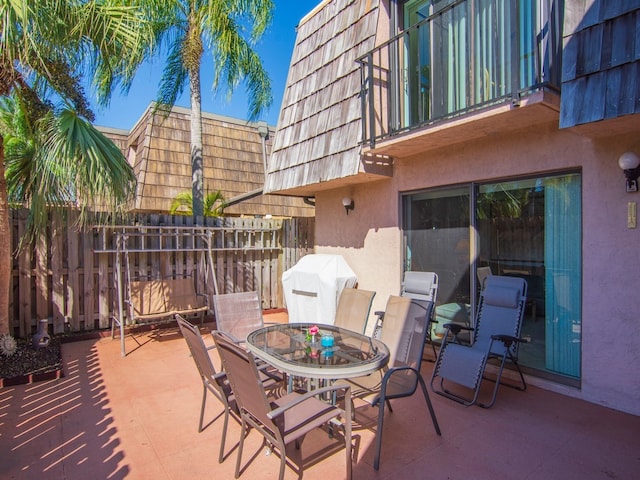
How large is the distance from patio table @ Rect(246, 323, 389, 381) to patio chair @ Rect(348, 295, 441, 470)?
0.67ft

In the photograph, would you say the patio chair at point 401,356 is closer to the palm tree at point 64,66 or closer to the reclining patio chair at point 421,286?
the reclining patio chair at point 421,286

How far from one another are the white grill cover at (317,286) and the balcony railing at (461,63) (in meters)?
2.07

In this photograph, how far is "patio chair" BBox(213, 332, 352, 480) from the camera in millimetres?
2268

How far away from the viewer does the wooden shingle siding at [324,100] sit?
5.63 metres

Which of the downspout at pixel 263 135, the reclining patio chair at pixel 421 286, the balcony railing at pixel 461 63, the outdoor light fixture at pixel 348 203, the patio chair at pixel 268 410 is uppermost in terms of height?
the downspout at pixel 263 135

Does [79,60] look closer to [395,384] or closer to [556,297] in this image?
[395,384]

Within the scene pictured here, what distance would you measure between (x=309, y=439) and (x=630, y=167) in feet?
11.9

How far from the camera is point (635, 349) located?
138 inches

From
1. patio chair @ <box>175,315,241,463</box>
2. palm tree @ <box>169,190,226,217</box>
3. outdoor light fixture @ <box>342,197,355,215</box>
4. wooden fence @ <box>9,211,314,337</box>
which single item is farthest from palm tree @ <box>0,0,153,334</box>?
palm tree @ <box>169,190,226,217</box>

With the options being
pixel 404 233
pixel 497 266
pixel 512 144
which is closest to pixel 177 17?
pixel 404 233

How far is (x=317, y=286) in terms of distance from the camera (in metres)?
6.01

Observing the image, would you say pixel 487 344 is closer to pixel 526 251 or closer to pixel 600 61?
pixel 526 251

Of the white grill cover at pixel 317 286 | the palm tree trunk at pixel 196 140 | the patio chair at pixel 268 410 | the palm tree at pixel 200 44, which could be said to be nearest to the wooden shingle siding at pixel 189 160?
the palm tree at pixel 200 44

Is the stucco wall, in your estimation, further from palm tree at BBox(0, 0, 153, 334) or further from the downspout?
the downspout
